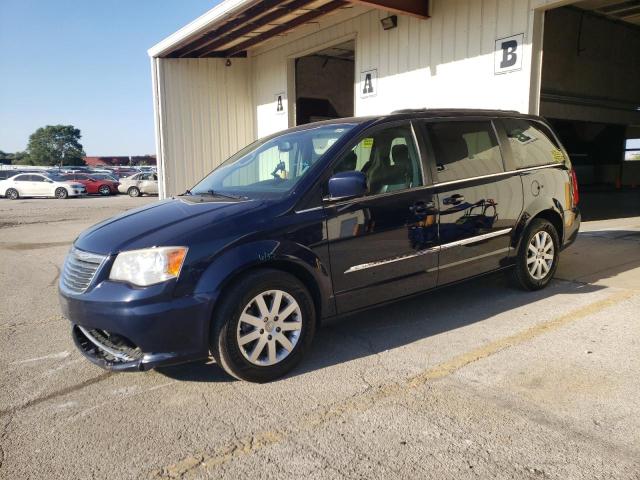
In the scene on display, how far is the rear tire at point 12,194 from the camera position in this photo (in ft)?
89.8

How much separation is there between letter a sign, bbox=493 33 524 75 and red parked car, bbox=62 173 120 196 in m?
25.8

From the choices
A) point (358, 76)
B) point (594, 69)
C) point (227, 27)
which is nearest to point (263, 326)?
point (358, 76)

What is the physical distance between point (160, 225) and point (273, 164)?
1279 millimetres

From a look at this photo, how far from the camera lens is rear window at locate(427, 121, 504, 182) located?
14.0ft

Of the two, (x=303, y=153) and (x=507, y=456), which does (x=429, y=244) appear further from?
(x=507, y=456)

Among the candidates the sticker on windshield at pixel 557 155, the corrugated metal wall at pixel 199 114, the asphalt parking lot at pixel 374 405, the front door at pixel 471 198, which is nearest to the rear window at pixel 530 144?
the sticker on windshield at pixel 557 155

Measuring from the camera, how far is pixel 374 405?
2.97 meters

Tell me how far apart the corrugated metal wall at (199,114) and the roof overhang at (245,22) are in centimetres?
43

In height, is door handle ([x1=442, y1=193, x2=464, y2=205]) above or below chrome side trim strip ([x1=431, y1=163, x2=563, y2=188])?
below

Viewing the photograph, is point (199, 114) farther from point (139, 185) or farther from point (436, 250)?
point (139, 185)

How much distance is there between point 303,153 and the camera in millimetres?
4020

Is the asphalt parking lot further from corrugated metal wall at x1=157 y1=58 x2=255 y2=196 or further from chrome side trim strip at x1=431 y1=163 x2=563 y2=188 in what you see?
corrugated metal wall at x1=157 y1=58 x2=255 y2=196

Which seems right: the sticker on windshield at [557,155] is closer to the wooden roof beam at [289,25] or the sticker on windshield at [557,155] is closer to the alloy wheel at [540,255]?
the alloy wheel at [540,255]

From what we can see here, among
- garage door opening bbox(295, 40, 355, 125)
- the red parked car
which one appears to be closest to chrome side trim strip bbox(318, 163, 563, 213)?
garage door opening bbox(295, 40, 355, 125)
